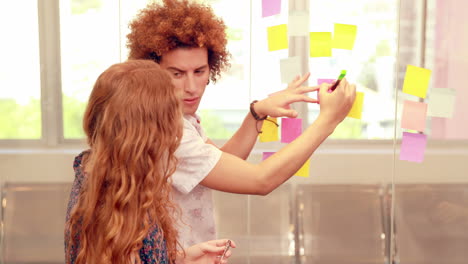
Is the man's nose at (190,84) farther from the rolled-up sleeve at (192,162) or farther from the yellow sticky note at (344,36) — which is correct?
the yellow sticky note at (344,36)

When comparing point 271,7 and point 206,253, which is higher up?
point 271,7

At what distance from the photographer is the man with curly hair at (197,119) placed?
1.53 m

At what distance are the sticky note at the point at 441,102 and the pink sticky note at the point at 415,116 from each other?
0.22m

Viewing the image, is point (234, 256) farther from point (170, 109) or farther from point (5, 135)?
point (170, 109)

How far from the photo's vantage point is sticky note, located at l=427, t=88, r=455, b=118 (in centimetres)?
258

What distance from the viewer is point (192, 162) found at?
1.53m

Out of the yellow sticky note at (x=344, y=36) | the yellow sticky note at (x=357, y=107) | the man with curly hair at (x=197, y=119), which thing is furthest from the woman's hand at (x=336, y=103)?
the yellow sticky note at (x=344, y=36)

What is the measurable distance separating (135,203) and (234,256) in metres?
1.77

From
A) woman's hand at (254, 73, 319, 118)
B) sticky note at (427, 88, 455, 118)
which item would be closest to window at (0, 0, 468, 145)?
sticky note at (427, 88, 455, 118)

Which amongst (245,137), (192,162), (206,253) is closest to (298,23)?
(245,137)

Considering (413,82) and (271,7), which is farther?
(271,7)

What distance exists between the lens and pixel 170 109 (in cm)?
134

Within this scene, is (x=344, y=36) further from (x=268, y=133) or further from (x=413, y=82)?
(x=268, y=133)

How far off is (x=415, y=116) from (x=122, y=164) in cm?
145
